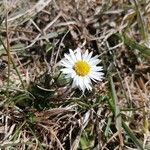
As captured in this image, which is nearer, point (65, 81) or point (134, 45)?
point (65, 81)

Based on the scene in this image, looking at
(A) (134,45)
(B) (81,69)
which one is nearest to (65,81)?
(B) (81,69)

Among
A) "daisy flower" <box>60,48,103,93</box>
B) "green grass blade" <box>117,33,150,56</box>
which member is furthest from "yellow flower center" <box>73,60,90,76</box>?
"green grass blade" <box>117,33,150,56</box>

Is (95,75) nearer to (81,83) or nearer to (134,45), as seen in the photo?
(81,83)

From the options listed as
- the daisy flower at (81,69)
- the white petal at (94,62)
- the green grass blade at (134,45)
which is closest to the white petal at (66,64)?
the daisy flower at (81,69)

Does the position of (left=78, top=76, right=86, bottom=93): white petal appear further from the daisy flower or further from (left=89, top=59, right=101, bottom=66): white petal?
(left=89, top=59, right=101, bottom=66): white petal

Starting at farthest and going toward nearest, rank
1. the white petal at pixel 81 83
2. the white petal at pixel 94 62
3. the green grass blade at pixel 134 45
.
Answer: the green grass blade at pixel 134 45, the white petal at pixel 94 62, the white petal at pixel 81 83

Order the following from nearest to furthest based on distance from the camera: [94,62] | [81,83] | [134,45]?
[81,83] < [94,62] < [134,45]

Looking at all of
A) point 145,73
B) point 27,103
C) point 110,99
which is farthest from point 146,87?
point 27,103

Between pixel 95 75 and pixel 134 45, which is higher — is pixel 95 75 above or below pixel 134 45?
below

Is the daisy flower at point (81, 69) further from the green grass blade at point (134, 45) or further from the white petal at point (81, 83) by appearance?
the green grass blade at point (134, 45)
